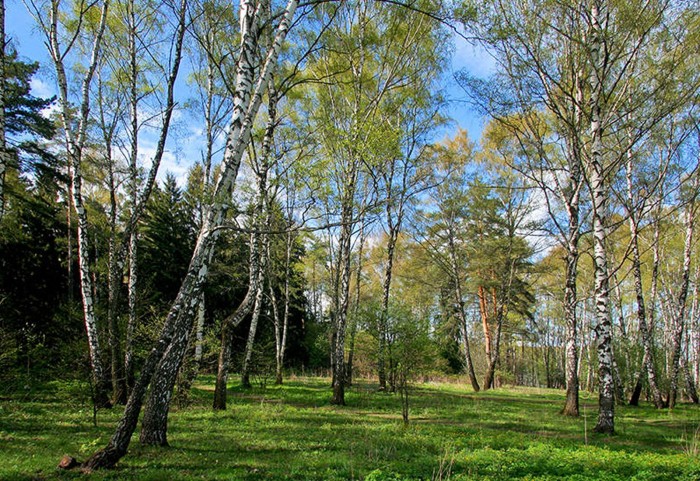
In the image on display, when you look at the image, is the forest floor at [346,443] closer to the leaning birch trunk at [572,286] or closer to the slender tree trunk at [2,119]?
the leaning birch trunk at [572,286]

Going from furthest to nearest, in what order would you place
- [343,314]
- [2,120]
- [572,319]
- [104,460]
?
[343,314], [572,319], [2,120], [104,460]

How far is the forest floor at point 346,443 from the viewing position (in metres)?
4.46

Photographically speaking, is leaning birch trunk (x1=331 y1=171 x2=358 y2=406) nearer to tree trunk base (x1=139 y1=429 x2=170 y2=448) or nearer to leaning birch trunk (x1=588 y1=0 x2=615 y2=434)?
leaning birch trunk (x1=588 y1=0 x2=615 y2=434)

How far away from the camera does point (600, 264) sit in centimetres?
830

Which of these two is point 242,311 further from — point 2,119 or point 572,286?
point 572,286

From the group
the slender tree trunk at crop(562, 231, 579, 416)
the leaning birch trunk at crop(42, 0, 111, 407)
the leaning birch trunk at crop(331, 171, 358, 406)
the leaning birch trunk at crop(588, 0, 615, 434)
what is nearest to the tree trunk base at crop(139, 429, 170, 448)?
the leaning birch trunk at crop(42, 0, 111, 407)

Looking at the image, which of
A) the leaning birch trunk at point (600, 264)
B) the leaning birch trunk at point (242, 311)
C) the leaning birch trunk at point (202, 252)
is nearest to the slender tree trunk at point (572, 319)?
the leaning birch trunk at point (600, 264)

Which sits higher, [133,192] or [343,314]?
[133,192]

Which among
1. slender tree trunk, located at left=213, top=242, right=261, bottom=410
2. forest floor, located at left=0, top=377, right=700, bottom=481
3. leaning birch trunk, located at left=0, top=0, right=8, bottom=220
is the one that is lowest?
forest floor, located at left=0, top=377, right=700, bottom=481

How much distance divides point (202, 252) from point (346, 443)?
380cm

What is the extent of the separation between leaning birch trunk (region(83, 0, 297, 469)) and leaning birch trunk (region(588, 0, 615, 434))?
6852 mm

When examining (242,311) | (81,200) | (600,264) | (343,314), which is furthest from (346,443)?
(81,200)

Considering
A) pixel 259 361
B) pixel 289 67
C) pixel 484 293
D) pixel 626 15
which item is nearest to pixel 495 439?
pixel 626 15

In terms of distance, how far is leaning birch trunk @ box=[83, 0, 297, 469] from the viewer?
4664mm
